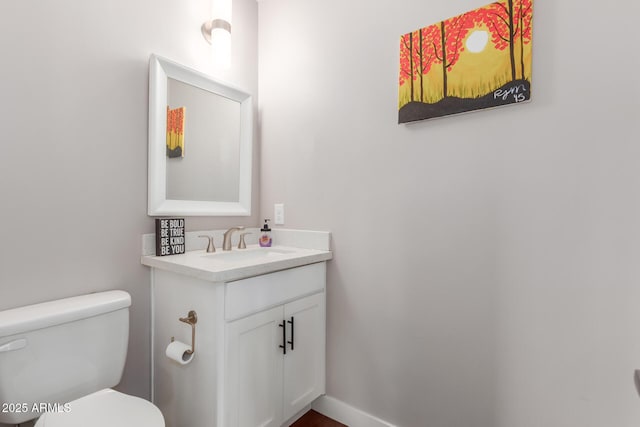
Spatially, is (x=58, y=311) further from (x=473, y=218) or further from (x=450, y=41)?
(x=450, y=41)

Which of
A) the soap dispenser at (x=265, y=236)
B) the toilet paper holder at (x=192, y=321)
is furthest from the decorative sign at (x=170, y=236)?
the soap dispenser at (x=265, y=236)

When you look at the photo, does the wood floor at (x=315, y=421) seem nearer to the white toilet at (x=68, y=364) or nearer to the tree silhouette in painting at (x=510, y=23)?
the white toilet at (x=68, y=364)

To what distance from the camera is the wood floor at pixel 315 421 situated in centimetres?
157

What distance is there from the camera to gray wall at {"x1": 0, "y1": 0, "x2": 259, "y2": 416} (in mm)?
1078

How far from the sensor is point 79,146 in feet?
4.00

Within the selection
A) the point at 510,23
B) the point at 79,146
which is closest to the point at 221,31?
the point at 79,146

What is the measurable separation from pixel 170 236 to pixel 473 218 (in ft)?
4.40

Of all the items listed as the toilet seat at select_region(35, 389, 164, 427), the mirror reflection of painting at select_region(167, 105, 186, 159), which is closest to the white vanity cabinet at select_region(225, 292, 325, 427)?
the toilet seat at select_region(35, 389, 164, 427)

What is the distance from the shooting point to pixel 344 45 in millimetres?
1567

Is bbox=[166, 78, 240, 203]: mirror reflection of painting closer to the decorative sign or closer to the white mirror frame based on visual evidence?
the white mirror frame

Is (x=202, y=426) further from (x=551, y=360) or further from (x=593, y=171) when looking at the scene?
(x=593, y=171)

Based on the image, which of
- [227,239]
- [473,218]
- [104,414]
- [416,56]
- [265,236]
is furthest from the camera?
[265,236]

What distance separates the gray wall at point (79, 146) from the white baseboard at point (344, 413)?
2.87 ft

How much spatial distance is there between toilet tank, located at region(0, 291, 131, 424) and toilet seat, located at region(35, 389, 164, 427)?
2.5 inches
